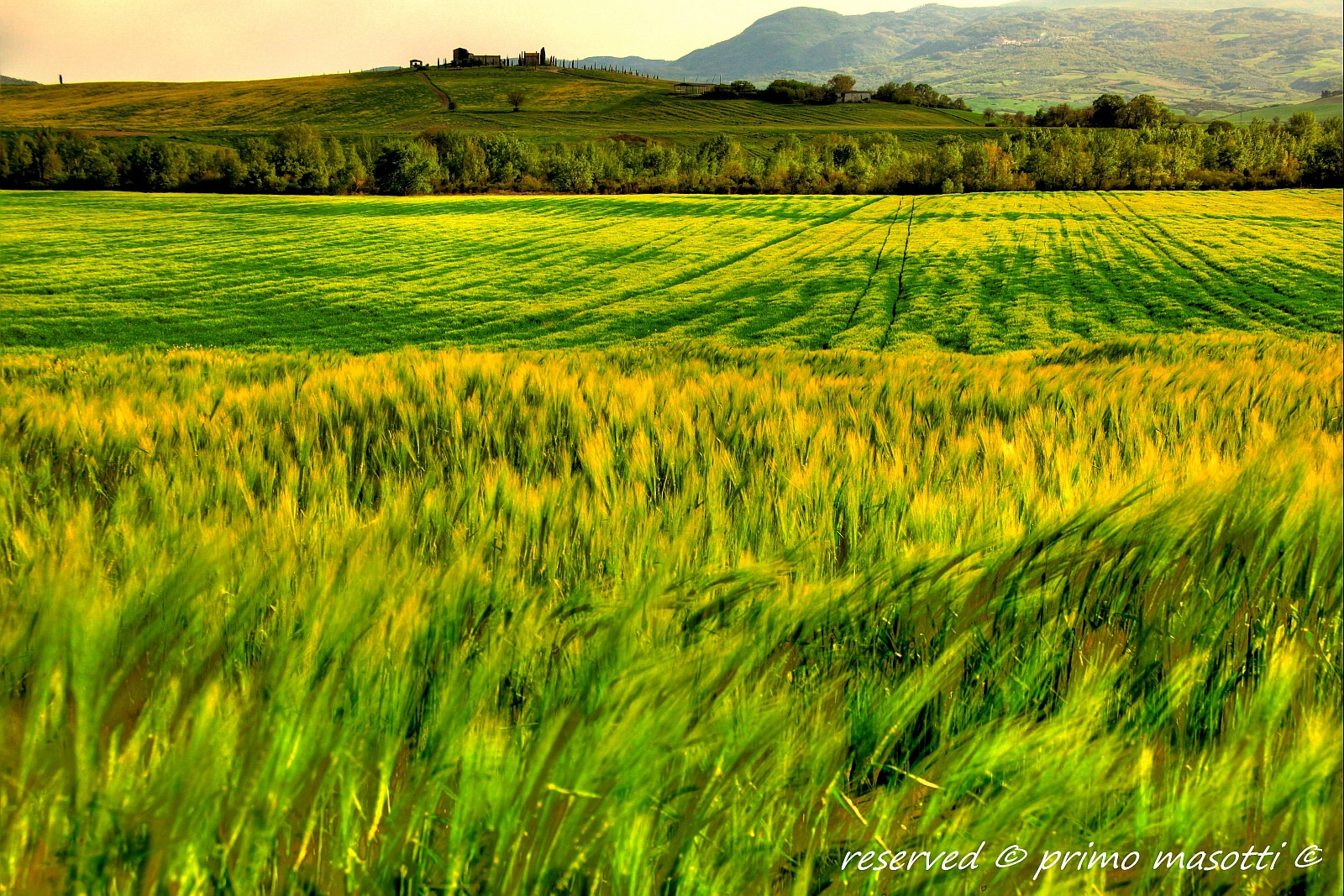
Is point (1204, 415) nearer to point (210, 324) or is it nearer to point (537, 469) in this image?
point (537, 469)

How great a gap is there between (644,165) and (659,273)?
39118 millimetres

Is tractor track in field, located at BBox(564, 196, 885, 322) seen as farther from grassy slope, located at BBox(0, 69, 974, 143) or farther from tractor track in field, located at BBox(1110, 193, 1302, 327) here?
grassy slope, located at BBox(0, 69, 974, 143)

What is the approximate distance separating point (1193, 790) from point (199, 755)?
884 millimetres

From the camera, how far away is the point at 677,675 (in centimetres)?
78

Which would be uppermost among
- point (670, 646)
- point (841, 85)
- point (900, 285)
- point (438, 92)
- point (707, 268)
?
point (841, 85)

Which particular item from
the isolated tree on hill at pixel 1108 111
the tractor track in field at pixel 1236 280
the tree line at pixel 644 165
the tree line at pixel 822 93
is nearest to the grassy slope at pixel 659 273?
the tractor track in field at pixel 1236 280

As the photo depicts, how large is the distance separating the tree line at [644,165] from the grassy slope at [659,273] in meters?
8.80

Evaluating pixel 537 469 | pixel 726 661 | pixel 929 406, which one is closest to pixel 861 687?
pixel 726 661

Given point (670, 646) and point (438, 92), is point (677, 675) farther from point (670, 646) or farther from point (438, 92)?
point (438, 92)

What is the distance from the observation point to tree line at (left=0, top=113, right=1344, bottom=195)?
52094 millimetres

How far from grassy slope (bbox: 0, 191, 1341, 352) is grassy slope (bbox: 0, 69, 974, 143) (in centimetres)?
4833

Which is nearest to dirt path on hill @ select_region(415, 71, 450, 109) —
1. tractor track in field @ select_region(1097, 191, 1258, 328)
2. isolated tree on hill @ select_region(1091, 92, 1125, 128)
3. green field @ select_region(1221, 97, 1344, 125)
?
isolated tree on hill @ select_region(1091, 92, 1125, 128)

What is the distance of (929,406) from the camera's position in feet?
8.31

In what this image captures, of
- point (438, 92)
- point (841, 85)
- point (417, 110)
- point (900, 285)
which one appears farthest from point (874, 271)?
point (438, 92)
